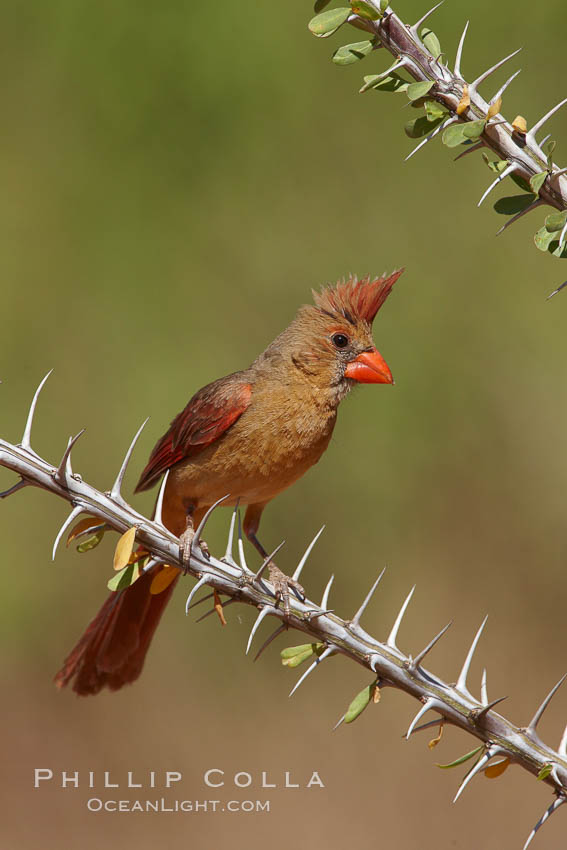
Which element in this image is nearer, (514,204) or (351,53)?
(351,53)

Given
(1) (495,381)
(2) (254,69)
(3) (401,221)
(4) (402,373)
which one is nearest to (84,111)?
(2) (254,69)

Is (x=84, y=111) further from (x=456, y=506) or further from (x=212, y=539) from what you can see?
(x=456, y=506)

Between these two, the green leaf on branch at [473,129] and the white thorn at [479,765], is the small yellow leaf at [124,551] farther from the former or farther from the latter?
the green leaf on branch at [473,129]

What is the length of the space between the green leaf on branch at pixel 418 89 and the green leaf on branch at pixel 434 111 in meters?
0.03

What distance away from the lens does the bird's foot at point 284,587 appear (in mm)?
2186

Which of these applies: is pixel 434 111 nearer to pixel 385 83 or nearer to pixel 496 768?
pixel 385 83

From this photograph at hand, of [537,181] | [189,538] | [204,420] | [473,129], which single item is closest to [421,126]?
[473,129]

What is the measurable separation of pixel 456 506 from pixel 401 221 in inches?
74.0

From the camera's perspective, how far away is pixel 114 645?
10.6 ft

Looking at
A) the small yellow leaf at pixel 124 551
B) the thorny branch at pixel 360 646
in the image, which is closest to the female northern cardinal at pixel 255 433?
the thorny branch at pixel 360 646

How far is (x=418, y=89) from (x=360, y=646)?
3.86ft

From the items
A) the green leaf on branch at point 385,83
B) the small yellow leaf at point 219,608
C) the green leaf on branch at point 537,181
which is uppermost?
the green leaf on branch at point 385,83

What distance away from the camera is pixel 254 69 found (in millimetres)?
6254

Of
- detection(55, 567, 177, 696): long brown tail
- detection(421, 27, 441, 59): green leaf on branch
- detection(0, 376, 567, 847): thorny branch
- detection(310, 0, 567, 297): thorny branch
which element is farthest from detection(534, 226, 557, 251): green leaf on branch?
→ detection(55, 567, 177, 696): long brown tail
